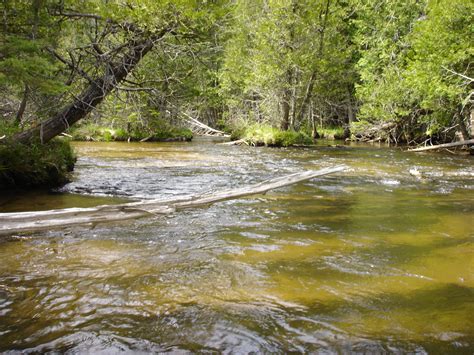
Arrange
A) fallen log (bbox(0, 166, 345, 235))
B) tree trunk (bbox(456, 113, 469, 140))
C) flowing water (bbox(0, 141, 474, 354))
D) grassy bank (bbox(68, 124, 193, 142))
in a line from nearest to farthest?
flowing water (bbox(0, 141, 474, 354)), fallen log (bbox(0, 166, 345, 235)), tree trunk (bbox(456, 113, 469, 140)), grassy bank (bbox(68, 124, 193, 142))

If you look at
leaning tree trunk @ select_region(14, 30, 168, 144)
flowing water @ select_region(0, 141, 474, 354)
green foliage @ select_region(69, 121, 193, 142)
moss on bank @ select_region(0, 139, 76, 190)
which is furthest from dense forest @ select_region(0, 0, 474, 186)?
flowing water @ select_region(0, 141, 474, 354)

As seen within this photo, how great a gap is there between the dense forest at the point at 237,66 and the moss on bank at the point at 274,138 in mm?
157

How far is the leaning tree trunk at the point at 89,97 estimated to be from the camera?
9.22 meters

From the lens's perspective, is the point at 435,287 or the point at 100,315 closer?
the point at 100,315

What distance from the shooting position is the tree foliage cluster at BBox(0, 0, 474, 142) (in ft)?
28.0

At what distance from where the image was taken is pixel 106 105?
11.2 metres

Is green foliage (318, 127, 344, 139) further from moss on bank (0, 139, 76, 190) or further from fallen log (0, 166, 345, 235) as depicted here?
fallen log (0, 166, 345, 235)

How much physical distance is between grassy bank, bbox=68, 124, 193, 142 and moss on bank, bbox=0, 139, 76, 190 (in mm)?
18022

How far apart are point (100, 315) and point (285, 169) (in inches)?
410

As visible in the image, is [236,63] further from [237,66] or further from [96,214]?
[96,214]

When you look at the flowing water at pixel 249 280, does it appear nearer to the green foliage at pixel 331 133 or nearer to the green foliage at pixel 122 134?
the green foliage at pixel 122 134

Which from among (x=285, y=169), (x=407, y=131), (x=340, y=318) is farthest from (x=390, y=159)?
(x=340, y=318)

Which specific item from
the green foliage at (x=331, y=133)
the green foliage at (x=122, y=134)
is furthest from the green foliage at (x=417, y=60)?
the green foliage at (x=122, y=134)

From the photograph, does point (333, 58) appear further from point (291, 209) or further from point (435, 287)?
point (435, 287)
